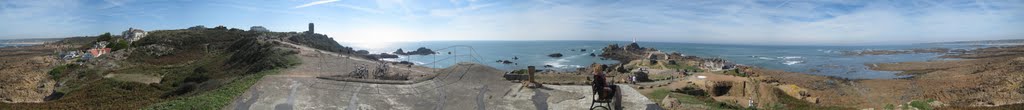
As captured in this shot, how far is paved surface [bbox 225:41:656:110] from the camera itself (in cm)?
1469

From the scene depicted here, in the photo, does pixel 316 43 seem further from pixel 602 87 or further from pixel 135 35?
pixel 602 87

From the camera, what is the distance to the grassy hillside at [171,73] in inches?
720

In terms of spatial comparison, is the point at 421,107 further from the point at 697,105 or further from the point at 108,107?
the point at 108,107

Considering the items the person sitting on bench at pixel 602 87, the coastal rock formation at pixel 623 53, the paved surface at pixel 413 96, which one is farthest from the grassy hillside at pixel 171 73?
the coastal rock formation at pixel 623 53

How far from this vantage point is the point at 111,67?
35.3 meters

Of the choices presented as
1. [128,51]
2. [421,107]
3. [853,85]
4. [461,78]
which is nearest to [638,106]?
[421,107]

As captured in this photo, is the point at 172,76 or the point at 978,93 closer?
the point at 978,93

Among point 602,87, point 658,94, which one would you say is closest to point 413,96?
point 602,87

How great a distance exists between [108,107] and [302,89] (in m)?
7.28

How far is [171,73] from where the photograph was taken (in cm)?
3359

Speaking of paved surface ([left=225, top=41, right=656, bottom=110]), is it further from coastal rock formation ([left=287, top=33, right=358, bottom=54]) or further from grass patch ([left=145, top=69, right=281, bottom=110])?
coastal rock formation ([left=287, top=33, right=358, bottom=54])

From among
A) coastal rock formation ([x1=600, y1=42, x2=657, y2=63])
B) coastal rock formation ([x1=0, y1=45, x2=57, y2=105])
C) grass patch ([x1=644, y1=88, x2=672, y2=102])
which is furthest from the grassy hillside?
coastal rock formation ([x1=600, y1=42, x2=657, y2=63])

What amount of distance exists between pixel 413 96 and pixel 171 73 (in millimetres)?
24492

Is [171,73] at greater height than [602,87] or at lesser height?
lesser
